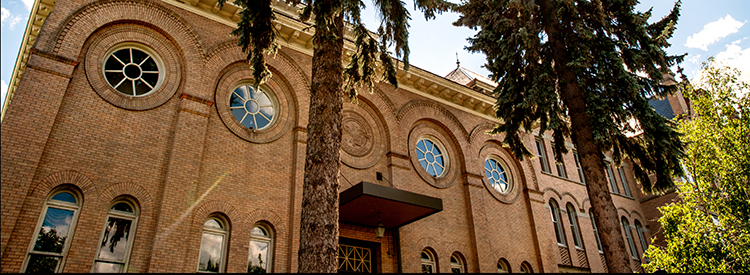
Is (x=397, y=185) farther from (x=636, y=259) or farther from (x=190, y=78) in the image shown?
(x=636, y=259)

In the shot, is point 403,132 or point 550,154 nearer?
point 403,132

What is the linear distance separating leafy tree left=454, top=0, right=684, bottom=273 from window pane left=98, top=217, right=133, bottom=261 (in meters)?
10.3

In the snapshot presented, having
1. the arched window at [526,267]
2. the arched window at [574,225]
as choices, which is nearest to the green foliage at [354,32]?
the arched window at [526,267]

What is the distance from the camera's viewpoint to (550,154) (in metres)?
21.7

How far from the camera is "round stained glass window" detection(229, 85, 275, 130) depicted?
13031mm

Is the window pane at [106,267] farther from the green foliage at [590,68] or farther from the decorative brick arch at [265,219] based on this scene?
the green foliage at [590,68]

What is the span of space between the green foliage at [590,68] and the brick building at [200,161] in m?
3.81

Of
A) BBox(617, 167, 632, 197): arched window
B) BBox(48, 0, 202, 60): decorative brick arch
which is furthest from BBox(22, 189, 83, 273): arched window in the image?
BBox(617, 167, 632, 197): arched window

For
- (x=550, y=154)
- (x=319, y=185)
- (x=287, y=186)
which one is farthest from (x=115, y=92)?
(x=550, y=154)

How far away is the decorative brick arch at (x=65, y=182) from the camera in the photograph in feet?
30.6

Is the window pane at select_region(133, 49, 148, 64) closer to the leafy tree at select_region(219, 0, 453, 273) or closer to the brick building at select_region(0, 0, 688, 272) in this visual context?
the brick building at select_region(0, 0, 688, 272)

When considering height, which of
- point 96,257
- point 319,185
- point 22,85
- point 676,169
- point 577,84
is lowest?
point 96,257

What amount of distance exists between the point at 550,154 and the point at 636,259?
6518 millimetres

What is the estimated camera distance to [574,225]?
66.5 ft
